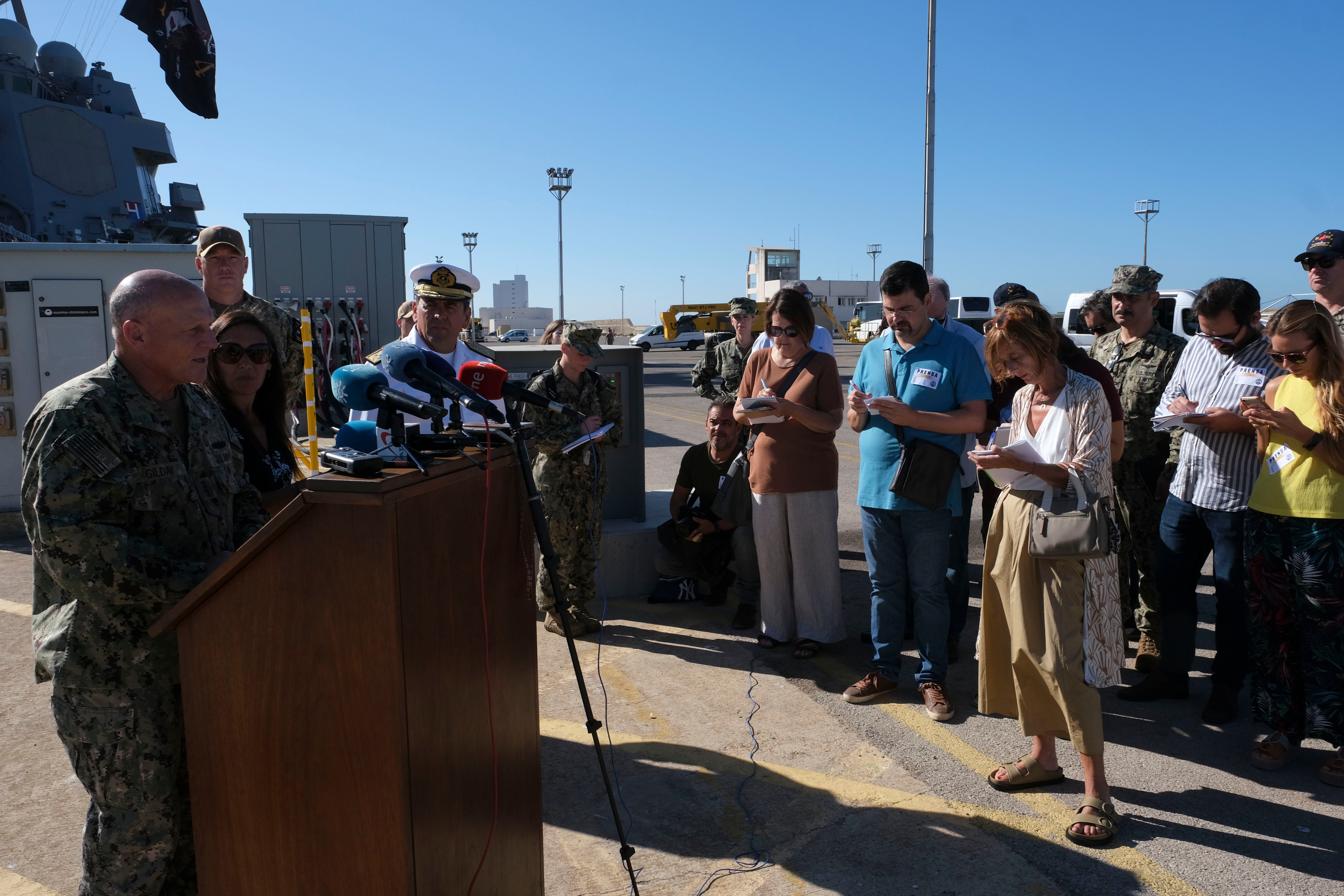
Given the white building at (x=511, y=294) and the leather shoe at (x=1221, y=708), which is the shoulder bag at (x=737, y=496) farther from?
the white building at (x=511, y=294)

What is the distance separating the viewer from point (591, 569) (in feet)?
19.2

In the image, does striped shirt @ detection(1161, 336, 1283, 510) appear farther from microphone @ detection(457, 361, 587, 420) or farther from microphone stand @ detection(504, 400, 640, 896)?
microphone @ detection(457, 361, 587, 420)

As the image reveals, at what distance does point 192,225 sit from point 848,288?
7649 cm

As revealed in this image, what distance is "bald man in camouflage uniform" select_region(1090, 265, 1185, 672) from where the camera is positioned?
5.09 m

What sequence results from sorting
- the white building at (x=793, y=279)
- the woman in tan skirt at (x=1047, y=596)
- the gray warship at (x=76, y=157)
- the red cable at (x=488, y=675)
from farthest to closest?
the white building at (x=793, y=279) → the gray warship at (x=76, y=157) → the woman in tan skirt at (x=1047, y=596) → the red cable at (x=488, y=675)

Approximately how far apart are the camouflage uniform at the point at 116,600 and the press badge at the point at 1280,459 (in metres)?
3.99

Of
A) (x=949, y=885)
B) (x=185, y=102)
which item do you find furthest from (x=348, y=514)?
(x=185, y=102)

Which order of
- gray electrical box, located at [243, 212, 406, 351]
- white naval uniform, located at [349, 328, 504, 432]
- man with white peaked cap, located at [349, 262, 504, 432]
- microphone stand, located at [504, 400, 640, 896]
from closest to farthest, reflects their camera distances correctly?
microphone stand, located at [504, 400, 640, 896] < white naval uniform, located at [349, 328, 504, 432] < man with white peaked cap, located at [349, 262, 504, 432] < gray electrical box, located at [243, 212, 406, 351]

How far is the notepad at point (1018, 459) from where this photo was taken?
3.45 meters

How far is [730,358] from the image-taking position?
295 inches

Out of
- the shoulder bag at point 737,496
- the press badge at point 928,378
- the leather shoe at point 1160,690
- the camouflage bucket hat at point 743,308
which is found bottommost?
the leather shoe at point 1160,690

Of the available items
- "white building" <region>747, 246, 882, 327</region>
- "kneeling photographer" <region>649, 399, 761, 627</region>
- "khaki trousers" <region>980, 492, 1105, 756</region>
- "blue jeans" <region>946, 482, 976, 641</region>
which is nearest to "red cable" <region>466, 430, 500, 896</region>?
"khaki trousers" <region>980, 492, 1105, 756</region>

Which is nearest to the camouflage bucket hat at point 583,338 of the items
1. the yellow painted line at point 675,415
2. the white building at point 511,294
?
the yellow painted line at point 675,415

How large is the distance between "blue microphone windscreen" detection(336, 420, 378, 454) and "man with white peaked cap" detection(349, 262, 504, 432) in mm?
1755
